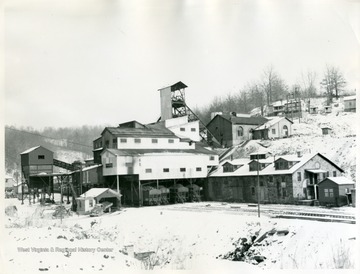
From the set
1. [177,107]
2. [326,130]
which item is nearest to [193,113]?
[177,107]

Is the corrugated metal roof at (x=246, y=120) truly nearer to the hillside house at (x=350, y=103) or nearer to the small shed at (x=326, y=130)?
the small shed at (x=326, y=130)

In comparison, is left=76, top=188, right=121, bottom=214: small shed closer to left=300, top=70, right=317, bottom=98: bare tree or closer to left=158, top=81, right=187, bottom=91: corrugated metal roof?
left=158, top=81, right=187, bottom=91: corrugated metal roof

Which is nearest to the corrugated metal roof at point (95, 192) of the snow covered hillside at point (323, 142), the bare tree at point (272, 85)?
the snow covered hillside at point (323, 142)

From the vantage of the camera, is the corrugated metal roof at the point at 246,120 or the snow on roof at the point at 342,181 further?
the corrugated metal roof at the point at 246,120

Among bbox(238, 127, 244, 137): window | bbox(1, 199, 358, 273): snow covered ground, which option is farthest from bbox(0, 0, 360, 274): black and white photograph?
bbox(238, 127, 244, 137): window

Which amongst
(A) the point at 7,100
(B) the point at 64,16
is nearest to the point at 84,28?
(B) the point at 64,16

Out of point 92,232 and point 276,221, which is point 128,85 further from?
point 276,221
